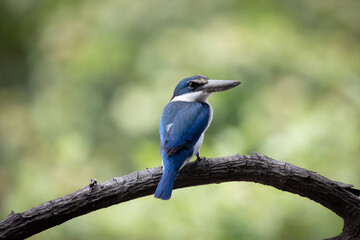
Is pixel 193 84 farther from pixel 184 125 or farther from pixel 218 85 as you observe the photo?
pixel 184 125

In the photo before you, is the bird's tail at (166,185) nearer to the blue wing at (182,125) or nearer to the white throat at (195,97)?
the blue wing at (182,125)

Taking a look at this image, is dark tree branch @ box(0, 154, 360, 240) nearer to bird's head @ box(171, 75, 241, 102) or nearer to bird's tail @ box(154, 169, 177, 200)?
bird's tail @ box(154, 169, 177, 200)

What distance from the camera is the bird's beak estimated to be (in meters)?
3.05

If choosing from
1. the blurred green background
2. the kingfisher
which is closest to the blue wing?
the kingfisher

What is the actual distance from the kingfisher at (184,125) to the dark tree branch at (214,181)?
97mm

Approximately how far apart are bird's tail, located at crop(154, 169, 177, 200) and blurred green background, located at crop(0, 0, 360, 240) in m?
1.37

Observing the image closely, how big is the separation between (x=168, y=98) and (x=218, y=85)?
1.91 metres

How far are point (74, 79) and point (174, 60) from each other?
1.34m

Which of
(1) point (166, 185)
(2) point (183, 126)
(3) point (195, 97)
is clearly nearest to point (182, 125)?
(2) point (183, 126)

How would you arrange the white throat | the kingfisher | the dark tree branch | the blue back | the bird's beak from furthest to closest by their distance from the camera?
the white throat
the bird's beak
the blue back
the kingfisher
the dark tree branch

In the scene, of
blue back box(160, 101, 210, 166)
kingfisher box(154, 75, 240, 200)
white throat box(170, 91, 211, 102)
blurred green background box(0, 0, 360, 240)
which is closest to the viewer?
kingfisher box(154, 75, 240, 200)

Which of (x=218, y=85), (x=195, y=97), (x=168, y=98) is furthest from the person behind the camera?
(x=168, y=98)

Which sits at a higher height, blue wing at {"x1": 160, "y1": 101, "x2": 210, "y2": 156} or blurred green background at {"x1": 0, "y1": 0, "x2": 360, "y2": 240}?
blurred green background at {"x1": 0, "y1": 0, "x2": 360, "y2": 240}

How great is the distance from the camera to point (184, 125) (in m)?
2.92
